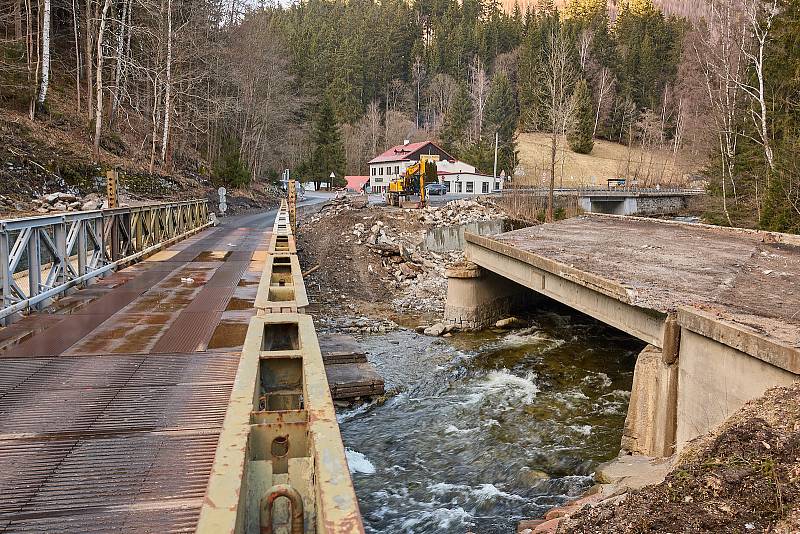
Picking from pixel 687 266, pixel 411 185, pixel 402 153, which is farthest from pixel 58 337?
pixel 402 153

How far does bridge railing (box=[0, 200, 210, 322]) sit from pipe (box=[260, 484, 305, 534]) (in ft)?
21.8

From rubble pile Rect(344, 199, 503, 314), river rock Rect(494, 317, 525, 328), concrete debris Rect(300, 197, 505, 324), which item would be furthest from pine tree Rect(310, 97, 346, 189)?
river rock Rect(494, 317, 525, 328)

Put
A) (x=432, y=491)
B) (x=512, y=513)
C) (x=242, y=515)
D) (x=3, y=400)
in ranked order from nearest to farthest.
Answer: (x=242, y=515) < (x=3, y=400) < (x=512, y=513) < (x=432, y=491)

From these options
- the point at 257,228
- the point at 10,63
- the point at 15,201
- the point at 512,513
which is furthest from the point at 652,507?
the point at 10,63

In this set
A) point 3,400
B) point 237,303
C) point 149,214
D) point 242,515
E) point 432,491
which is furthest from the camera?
point 149,214

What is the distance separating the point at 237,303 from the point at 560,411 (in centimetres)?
602

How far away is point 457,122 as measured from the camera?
94.8 meters

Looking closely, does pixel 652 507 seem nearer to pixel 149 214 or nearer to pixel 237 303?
pixel 237 303

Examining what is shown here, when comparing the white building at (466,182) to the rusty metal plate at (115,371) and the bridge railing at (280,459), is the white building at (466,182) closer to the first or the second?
the rusty metal plate at (115,371)

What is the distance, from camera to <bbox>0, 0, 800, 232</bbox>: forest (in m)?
28.0

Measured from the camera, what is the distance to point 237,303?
9.80 meters

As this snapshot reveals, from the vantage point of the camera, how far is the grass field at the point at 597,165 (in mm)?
82625

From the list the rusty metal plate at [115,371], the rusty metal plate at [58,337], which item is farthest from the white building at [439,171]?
the rusty metal plate at [115,371]

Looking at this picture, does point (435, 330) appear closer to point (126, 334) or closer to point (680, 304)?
point (680, 304)
